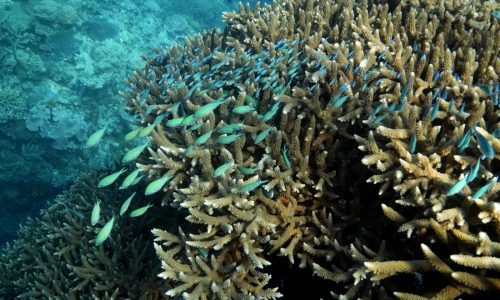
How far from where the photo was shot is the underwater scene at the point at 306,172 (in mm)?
2621

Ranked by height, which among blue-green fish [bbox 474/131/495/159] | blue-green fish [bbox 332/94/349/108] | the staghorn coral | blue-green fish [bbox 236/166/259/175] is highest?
blue-green fish [bbox 474/131/495/159]

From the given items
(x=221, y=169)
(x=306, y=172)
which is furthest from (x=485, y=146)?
(x=221, y=169)

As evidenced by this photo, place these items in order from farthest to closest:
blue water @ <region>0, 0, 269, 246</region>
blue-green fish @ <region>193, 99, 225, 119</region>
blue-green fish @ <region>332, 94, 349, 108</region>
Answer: blue water @ <region>0, 0, 269, 246</region>
blue-green fish @ <region>193, 99, 225, 119</region>
blue-green fish @ <region>332, 94, 349, 108</region>

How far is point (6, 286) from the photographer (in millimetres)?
5371

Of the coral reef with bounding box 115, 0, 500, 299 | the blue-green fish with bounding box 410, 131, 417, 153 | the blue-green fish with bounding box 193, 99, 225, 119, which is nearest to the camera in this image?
the coral reef with bounding box 115, 0, 500, 299

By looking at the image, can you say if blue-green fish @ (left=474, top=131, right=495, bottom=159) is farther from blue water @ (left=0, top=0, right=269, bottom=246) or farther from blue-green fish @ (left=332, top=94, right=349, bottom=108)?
blue water @ (left=0, top=0, right=269, bottom=246)

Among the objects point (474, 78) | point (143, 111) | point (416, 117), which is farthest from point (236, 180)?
point (474, 78)

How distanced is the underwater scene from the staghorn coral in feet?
0.09

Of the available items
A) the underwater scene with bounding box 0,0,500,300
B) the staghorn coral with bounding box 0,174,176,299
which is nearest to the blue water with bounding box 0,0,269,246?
the staghorn coral with bounding box 0,174,176,299

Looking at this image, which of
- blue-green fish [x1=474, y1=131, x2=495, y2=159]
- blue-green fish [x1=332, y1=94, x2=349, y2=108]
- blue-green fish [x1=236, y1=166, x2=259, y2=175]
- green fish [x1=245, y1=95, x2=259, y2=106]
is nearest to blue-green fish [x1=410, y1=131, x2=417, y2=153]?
blue-green fish [x1=474, y1=131, x2=495, y2=159]

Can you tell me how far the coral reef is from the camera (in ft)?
8.34

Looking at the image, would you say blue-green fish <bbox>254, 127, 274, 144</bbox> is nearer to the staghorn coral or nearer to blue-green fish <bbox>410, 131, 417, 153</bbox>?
blue-green fish <bbox>410, 131, 417, 153</bbox>

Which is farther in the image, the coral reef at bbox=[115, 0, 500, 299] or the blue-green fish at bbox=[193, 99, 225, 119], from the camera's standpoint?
the blue-green fish at bbox=[193, 99, 225, 119]

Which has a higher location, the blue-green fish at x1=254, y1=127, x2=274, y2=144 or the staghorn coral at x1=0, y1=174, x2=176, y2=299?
the blue-green fish at x1=254, y1=127, x2=274, y2=144
